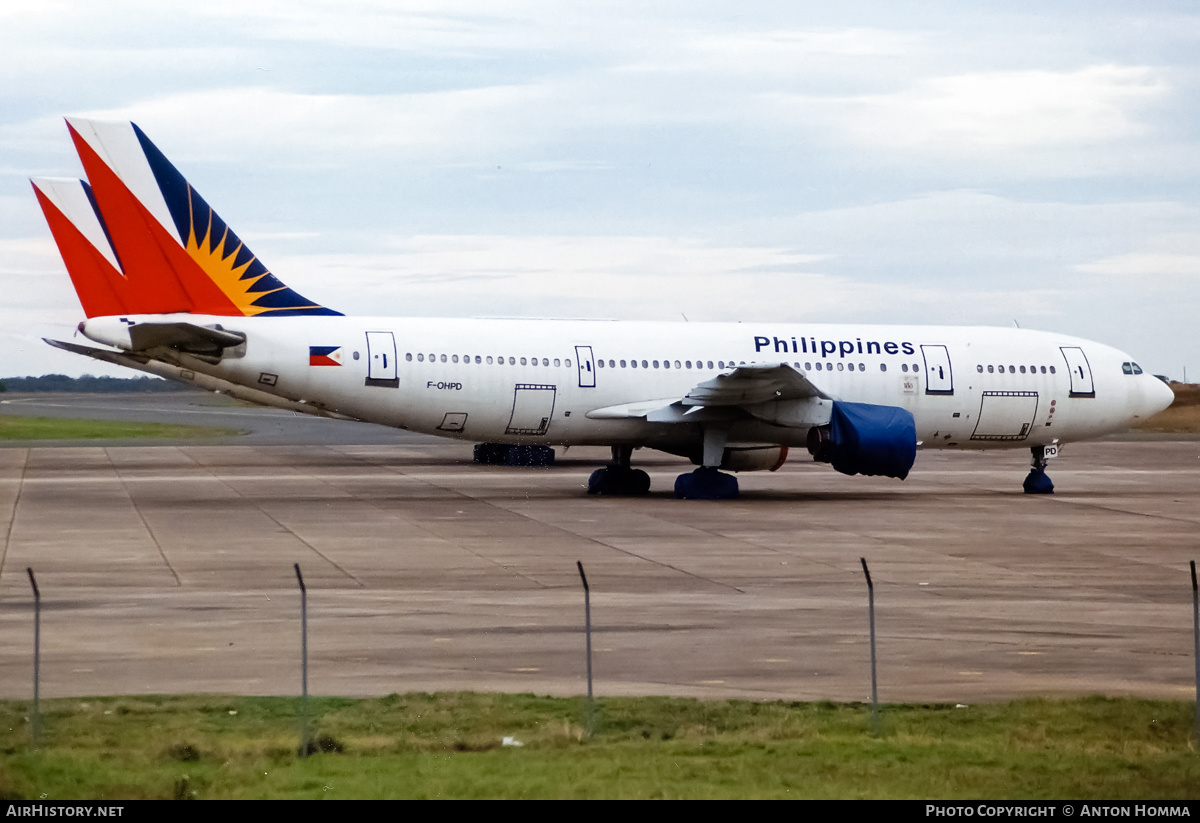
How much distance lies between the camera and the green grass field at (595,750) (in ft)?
30.8

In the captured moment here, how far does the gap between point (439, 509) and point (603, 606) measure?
511 inches

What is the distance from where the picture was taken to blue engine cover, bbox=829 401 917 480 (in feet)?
102

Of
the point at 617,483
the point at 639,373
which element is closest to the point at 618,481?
the point at 617,483

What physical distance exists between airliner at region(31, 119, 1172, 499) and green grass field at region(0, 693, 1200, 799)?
18.1 m

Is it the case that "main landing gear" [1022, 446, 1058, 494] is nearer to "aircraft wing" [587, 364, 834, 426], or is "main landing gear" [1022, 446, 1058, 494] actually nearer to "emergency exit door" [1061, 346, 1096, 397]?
"emergency exit door" [1061, 346, 1096, 397]

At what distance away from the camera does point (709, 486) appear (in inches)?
1271

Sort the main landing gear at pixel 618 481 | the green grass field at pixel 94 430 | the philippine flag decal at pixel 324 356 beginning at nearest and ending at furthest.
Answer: the philippine flag decal at pixel 324 356 → the main landing gear at pixel 618 481 → the green grass field at pixel 94 430

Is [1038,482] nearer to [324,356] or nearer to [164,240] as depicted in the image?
[324,356]

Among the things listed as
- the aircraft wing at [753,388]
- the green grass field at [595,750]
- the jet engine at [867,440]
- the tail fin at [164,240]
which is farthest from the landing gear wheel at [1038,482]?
the green grass field at [595,750]

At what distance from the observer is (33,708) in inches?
434

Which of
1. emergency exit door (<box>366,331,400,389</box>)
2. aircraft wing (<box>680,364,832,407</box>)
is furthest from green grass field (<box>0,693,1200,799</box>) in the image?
emergency exit door (<box>366,331,400,389</box>)

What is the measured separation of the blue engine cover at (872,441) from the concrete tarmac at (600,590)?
0.88 m

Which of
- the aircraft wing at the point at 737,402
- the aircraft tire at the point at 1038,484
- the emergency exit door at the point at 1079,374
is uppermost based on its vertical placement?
the emergency exit door at the point at 1079,374

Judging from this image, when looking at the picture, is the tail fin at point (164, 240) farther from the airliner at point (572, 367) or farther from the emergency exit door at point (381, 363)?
the emergency exit door at point (381, 363)
